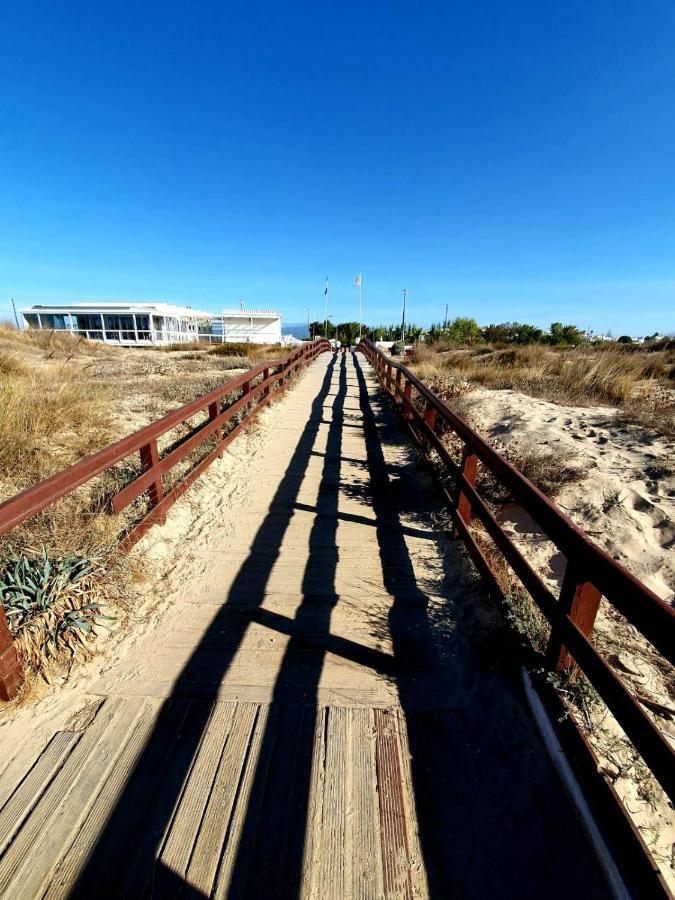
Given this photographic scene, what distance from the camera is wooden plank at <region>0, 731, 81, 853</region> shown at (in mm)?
1678

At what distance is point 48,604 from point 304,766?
5.82 ft

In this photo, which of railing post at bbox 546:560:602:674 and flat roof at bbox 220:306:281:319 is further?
flat roof at bbox 220:306:281:319

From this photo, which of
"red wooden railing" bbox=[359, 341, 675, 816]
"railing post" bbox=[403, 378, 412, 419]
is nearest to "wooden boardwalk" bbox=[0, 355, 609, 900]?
"red wooden railing" bbox=[359, 341, 675, 816]

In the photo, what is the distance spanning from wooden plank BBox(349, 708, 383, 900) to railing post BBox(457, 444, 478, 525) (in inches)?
79.0

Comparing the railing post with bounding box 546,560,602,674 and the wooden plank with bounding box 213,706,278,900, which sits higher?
the railing post with bounding box 546,560,602,674

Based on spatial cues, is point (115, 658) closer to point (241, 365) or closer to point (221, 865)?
point (221, 865)

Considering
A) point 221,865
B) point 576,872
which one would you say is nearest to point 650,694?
point 576,872

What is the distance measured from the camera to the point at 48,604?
244 centimetres

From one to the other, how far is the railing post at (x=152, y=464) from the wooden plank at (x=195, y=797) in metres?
2.12

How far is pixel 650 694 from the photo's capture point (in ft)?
7.19

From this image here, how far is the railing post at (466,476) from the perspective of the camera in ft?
11.5

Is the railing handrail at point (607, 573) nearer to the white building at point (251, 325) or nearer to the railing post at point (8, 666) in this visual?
the railing post at point (8, 666)

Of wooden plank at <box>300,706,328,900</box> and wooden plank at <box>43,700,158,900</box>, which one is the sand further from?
wooden plank at <box>43,700,158,900</box>

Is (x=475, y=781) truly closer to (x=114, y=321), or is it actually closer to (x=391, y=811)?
(x=391, y=811)
